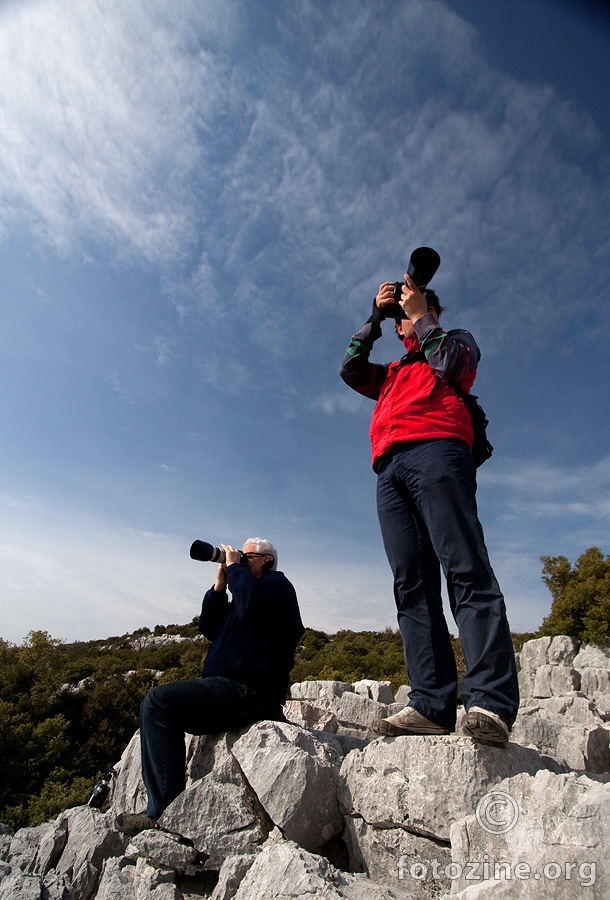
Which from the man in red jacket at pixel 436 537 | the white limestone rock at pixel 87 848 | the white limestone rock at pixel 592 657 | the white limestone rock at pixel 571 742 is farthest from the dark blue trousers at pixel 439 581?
the white limestone rock at pixel 592 657

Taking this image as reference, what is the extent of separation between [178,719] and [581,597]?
16.9 meters

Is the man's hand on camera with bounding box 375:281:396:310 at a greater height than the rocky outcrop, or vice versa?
the man's hand on camera with bounding box 375:281:396:310

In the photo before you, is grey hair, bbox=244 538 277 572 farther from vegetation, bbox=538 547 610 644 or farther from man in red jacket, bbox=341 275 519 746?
vegetation, bbox=538 547 610 644

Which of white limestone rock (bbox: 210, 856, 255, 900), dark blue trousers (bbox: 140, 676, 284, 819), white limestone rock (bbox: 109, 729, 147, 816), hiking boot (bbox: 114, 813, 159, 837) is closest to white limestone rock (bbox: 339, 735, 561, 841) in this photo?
white limestone rock (bbox: 210, 856, 255, 900)

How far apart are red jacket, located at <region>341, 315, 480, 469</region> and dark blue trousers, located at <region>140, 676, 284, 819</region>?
65.5 inches

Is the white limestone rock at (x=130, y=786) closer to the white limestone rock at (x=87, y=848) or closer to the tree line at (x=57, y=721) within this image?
the white limestone rock at (x=87, y=848)

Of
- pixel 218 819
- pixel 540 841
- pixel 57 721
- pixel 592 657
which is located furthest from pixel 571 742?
pixel 592 657

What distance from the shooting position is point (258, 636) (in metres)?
3.24

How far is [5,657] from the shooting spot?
9.55 m

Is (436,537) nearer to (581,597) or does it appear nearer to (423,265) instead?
(423,265)

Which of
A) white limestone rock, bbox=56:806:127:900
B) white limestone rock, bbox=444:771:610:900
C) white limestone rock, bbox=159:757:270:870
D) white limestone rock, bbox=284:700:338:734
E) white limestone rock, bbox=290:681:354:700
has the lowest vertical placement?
white limestone rock, bbox=56:806:127:900

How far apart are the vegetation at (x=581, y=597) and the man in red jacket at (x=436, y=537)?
50.2 ft

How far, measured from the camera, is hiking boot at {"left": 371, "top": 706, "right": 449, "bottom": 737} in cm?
237

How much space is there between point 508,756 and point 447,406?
1.70 meters
